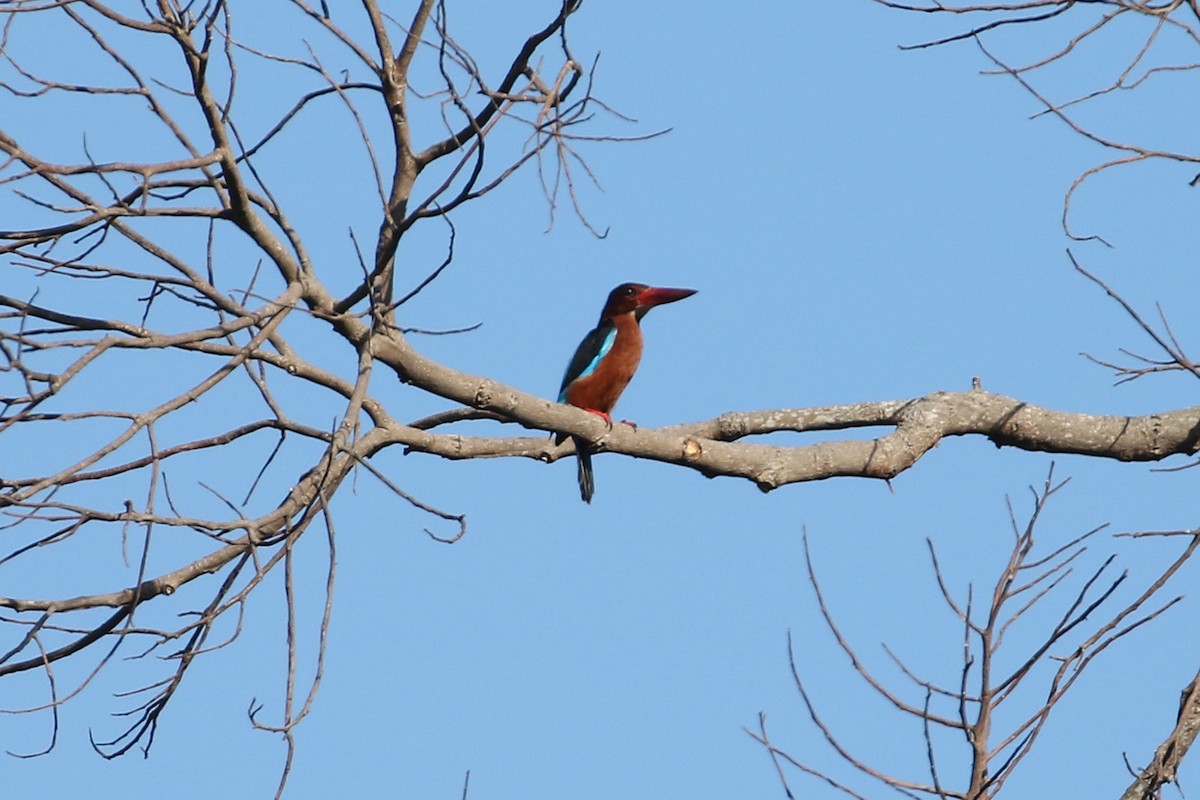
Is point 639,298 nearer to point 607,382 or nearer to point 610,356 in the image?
point 610,356

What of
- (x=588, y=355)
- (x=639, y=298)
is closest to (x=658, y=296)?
(x=639, y=298)

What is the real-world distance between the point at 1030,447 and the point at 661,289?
288 cm

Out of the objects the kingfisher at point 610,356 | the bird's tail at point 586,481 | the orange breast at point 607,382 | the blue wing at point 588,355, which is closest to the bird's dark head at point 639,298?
the kingfisher at point 610,356

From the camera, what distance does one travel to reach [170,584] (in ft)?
11.3

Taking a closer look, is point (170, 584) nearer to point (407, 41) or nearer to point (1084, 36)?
point (407, 41)

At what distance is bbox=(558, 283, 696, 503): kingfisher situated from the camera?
6285mm

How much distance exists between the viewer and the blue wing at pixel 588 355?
6367 mm

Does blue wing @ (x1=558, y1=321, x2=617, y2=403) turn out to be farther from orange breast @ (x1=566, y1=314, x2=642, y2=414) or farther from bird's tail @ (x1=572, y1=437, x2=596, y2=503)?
bird's tail @ (x1=572, y1=437, x2=596, y2=503)

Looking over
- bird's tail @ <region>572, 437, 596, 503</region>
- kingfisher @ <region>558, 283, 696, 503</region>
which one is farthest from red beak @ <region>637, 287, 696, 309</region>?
bird's tail @ <region>572, 437, 596, 503</region>

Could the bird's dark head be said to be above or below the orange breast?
above

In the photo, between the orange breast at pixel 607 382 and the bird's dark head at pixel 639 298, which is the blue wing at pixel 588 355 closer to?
the orange breast at pixel 607 382

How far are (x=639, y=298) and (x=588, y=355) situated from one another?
0.51m

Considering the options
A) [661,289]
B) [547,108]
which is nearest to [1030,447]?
[547,108]

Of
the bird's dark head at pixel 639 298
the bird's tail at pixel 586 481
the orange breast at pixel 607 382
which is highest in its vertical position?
the bird's dark head at pixel 639 298
